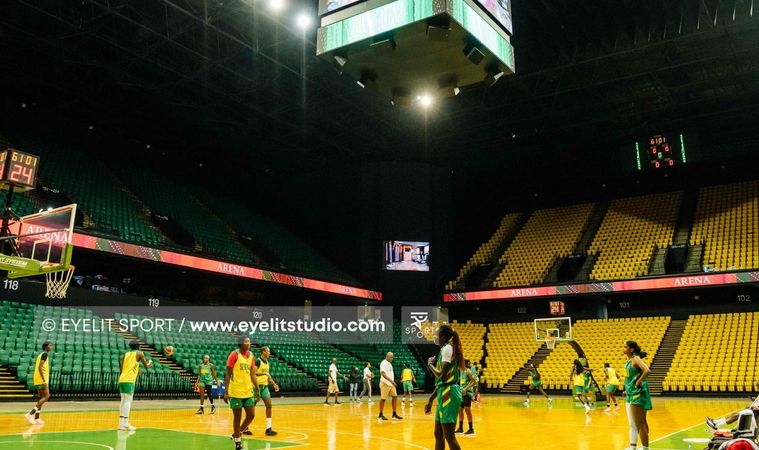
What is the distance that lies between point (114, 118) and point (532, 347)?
23641 millimetres

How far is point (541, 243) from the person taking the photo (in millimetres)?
32469

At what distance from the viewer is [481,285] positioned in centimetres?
3105

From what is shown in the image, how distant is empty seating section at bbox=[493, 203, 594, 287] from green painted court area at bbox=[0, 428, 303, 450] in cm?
2167

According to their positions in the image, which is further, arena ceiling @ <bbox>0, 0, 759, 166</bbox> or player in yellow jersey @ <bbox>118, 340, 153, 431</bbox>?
arena ceiling @ <bbox>0, 0, 759, 166</bbox>

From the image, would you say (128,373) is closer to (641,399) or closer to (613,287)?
(641,399)

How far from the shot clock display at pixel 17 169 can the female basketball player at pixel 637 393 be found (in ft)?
41.2

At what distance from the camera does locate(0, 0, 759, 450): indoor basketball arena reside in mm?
13680

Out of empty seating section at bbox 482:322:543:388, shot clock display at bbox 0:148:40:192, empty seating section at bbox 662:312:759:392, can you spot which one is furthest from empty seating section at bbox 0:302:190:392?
empty seating section at bbox 662:312:759:392

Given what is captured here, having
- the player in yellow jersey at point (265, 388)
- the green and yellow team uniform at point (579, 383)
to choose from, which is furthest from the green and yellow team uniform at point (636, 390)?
the green and yellow team uniform at point (579, 383)

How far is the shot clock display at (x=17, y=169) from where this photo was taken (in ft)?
41.6

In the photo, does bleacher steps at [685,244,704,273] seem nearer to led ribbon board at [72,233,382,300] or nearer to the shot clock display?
led ribbon board at [72,233,382,300]

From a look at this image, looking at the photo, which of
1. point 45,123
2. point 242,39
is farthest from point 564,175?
point 45,123

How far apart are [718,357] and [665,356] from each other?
2.15m

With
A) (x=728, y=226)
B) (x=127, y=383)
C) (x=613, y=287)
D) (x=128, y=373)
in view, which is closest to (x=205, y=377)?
(x=128, y=373)
